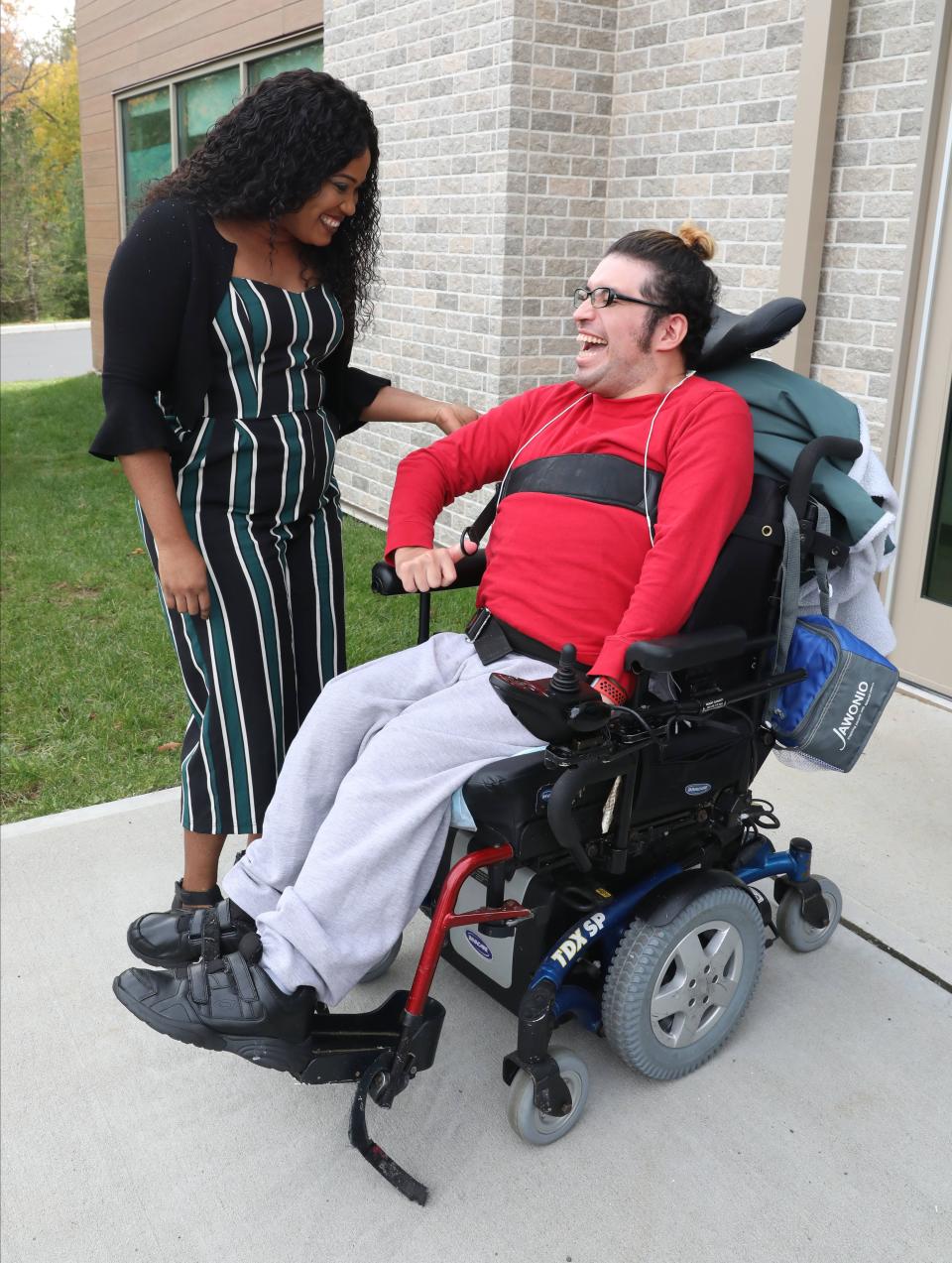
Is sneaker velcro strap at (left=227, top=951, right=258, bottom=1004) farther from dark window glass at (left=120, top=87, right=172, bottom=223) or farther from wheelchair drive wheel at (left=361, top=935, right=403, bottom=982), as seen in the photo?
dark window glass at (left=120, top=87, right=172, bottom=223)

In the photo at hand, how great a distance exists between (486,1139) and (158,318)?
64.0 inches

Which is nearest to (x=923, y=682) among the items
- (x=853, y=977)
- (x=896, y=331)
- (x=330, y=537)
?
(x=896, y=331)

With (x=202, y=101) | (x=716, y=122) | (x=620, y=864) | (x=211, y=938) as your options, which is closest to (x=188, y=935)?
(x=211, y=938)

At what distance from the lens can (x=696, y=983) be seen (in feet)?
7.29

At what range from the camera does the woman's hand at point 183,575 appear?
2271 mm

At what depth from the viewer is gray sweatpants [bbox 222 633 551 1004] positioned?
1.92m

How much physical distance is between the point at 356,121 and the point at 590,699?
4.01 feet

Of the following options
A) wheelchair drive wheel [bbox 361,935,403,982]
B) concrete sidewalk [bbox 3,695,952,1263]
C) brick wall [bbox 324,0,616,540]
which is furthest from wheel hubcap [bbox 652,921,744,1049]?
brick wall [bbox 324,0,616,540]

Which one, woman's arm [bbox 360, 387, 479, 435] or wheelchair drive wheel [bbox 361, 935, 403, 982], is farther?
woman's arm [bbox 360, 387, 479, 435]

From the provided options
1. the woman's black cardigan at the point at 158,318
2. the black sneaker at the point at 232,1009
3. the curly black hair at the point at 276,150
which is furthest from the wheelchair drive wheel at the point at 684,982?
the curly black hair at the point at 276,150

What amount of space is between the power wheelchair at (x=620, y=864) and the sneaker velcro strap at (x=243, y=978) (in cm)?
15

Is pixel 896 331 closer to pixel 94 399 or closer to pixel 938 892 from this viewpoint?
pixel 938 892

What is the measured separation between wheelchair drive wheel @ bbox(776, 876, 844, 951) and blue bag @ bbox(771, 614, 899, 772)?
47cm

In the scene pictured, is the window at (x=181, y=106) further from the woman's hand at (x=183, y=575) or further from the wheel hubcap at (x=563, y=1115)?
the wheel hubcap at (x=563, y=1115)
